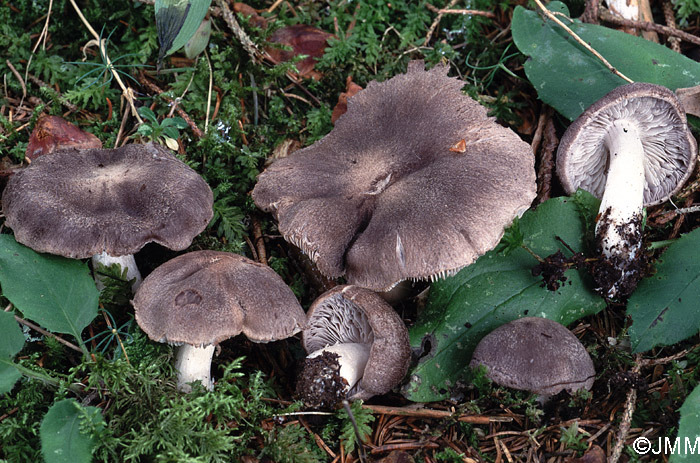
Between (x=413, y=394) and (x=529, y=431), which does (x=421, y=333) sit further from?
(x=529, y=431)

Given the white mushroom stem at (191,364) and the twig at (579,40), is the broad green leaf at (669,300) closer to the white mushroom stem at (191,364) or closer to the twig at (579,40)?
the twig at (579,40)

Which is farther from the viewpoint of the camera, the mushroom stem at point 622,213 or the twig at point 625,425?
the mushroom stem at point 622,213

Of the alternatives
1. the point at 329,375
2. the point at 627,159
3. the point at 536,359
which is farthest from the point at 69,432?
the point at 627,159

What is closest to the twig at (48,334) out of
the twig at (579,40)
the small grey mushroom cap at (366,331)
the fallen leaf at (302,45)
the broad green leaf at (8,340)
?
the broad green leaf at (8,340)

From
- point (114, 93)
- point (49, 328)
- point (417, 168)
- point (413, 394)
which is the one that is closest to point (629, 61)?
point (417, 168)

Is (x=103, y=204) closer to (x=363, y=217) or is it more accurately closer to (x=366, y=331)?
(x=363, y=217)

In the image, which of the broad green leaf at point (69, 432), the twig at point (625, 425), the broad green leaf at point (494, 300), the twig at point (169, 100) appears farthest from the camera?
the twig at point (169, 100)
